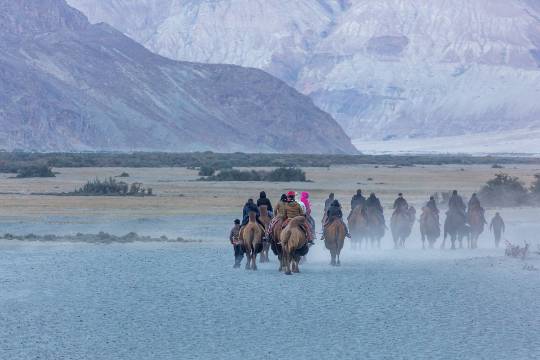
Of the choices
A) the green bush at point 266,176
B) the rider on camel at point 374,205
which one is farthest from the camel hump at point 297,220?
the green bush at point 266,176

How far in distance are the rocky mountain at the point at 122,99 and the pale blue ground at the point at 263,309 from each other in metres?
102

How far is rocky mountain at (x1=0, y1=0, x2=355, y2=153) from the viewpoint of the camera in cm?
12475

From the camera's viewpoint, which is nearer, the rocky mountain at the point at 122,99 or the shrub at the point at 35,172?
the shrub at the point at 35,172

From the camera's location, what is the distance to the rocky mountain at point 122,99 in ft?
409

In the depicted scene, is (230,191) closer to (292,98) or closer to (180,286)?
(180,286)

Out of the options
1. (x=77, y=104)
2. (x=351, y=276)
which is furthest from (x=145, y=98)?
(x=351, y=276)

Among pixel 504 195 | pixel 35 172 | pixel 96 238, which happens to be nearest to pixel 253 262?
pixel 96 238

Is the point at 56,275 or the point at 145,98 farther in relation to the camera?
the point at 145,98

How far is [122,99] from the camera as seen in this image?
13350cm

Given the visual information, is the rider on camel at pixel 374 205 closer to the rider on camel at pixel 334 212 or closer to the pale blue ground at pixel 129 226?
the pale blue ground at pixel 129 226

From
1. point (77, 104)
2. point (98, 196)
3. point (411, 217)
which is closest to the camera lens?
point (411, 217)

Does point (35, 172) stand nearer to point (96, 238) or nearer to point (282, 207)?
point (96, 238)

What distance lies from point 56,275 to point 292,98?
138017mm

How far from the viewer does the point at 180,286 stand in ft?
62.2
